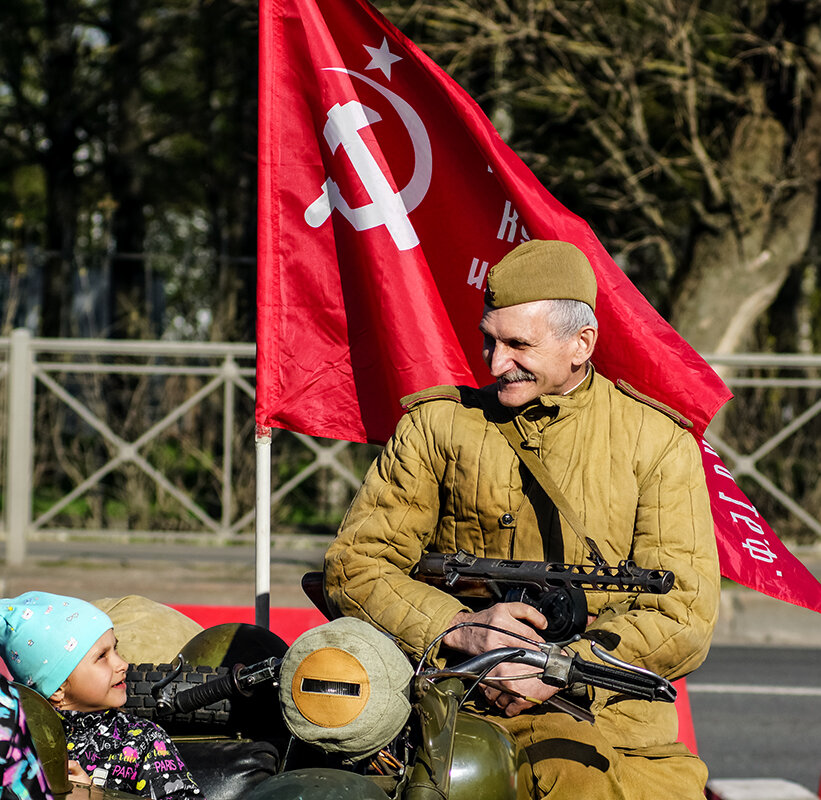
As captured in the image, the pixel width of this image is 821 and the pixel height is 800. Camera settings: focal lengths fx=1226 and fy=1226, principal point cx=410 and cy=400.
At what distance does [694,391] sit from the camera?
11.7 feet

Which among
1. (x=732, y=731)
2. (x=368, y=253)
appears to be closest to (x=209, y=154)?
(x=732, y=731)

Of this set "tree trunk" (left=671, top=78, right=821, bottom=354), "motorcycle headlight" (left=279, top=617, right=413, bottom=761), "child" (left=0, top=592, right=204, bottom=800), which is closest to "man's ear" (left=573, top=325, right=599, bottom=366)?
"motorcycle headlight" (left=279, top=617, right=413, bottom=761)

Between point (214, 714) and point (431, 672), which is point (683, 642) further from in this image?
point (214, 714)

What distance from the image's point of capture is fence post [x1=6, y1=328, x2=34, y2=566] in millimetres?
10062

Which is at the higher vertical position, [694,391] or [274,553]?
[694,391]

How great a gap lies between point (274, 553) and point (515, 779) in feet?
28.2

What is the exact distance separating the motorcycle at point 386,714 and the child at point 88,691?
0.36 ft

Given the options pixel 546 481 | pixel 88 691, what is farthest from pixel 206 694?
pixel 546 481

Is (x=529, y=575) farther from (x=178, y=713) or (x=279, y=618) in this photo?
(x=279, y=618)

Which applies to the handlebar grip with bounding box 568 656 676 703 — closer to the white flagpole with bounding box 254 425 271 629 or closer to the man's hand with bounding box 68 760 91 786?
the man's hand with bounding box 68 760 91 786

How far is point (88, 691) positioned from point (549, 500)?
1125mm

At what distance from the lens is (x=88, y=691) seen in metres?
2.62

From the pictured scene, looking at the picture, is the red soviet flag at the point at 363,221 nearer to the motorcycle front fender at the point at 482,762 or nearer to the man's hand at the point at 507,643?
the man's hand at the point at 507,643

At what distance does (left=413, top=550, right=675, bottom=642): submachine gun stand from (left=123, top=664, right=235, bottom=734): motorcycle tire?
0.54 m
